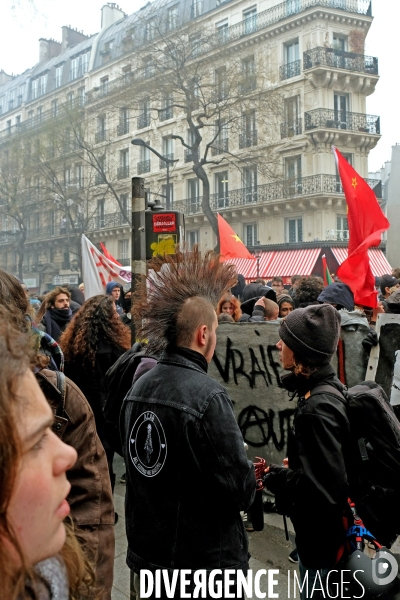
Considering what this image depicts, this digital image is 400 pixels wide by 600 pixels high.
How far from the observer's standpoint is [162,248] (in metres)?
5.41

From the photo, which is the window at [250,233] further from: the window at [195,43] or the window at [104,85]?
the window at [104,85]

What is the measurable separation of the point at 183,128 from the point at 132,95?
5.81m

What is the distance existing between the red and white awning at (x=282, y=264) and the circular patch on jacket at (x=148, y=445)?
21460mm

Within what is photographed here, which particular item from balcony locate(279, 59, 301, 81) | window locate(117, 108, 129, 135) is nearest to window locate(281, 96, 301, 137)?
balcony locate(279, 59, 301, 81)

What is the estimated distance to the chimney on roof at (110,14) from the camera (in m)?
44.9

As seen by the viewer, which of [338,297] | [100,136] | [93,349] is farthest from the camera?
[100,136]

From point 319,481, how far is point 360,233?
466cm

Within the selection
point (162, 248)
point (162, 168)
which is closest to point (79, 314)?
point (162, 248)

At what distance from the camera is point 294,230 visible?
28.9 metres

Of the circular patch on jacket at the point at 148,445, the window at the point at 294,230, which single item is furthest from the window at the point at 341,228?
the circular patch on jacket at the point at 148,445

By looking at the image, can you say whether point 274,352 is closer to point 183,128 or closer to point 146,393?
point 146,393

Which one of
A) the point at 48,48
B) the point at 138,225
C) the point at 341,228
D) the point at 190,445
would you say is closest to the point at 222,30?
the point at 341,228

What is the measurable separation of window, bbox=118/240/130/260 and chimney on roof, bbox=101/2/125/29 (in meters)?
20.0

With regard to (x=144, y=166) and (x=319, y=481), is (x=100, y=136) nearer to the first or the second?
(x=144, y=166)
